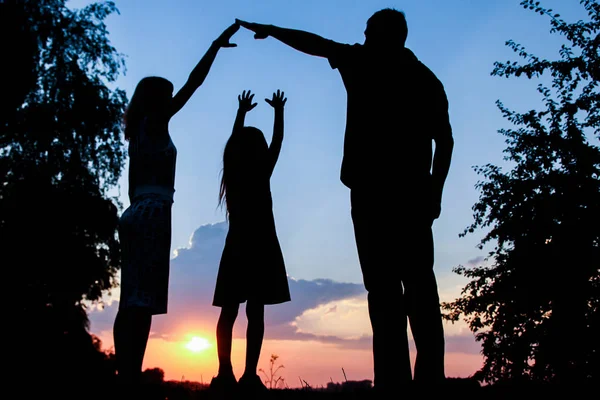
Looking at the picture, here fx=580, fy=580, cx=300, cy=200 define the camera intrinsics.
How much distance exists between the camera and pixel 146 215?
14.7 feet

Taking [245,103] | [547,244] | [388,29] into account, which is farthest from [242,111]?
[547,244]

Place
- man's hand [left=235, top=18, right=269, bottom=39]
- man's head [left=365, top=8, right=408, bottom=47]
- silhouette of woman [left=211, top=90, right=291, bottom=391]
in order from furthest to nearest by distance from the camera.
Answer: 1. silhouette of woman [left=211, top=90, right=291, bottom=391]
2. man's hand [left=235, top=18, right=269, bottom=39]
3. man's head [left=365, top=8, right=408, bottom=47]

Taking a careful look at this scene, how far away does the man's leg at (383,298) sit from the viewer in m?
3.86

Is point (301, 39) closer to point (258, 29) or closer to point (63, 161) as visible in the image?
point (258, 29)

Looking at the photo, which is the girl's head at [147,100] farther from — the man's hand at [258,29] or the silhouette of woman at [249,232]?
the silhouette of woman at [249,232]

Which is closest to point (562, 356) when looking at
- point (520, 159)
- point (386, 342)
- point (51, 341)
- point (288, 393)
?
point (520, 159)

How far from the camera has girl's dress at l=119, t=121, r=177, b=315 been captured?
4.45 meters

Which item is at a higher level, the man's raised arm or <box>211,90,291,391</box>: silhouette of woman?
the man's raised arm

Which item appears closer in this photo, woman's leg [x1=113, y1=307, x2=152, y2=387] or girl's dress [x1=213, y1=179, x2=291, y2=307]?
woman's leg [x1=113, y1=307, x2=152, y2=387]

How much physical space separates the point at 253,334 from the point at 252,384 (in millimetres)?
447

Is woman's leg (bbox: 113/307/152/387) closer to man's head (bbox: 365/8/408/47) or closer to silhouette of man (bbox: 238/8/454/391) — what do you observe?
silhouette of man (bbox: 238/8/454/391)

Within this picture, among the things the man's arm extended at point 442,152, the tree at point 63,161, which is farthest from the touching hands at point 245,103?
the tree at point 63,161

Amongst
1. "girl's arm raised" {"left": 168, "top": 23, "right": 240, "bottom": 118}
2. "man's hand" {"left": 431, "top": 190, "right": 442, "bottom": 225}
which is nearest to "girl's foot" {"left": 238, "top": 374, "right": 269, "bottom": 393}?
"man's hand" {"left": 431, "top": 190, "right": 442, "bottom": 225}

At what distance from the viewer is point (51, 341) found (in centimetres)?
389
